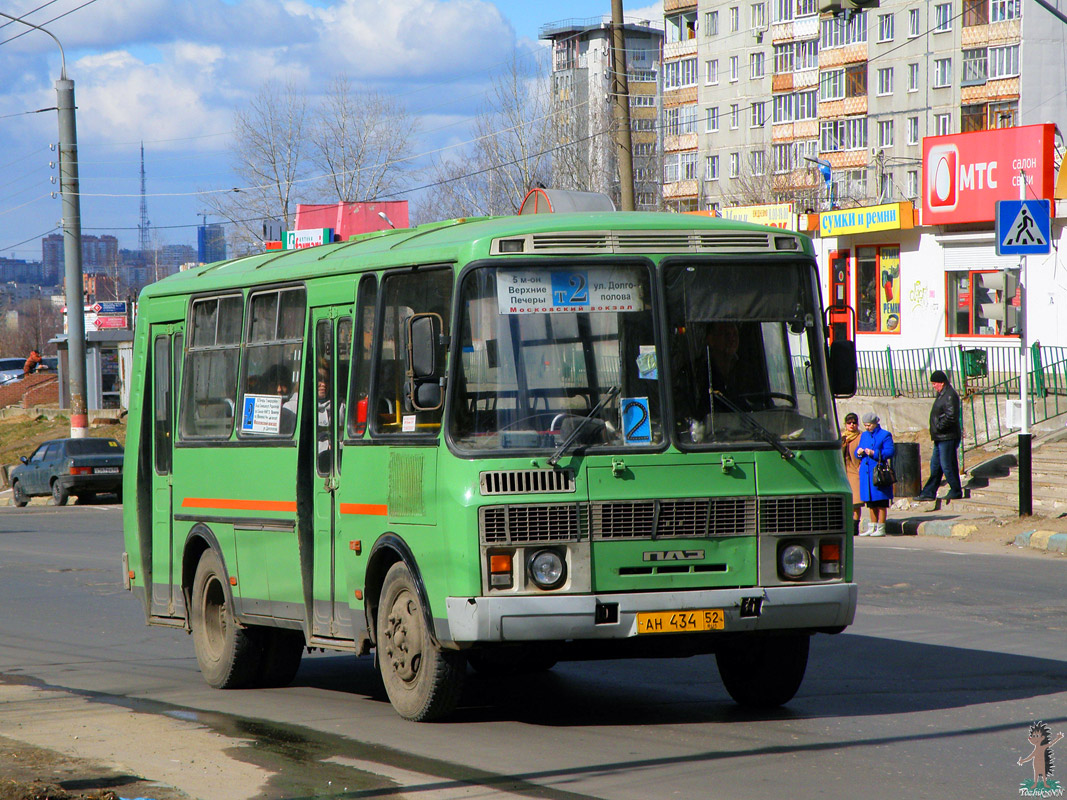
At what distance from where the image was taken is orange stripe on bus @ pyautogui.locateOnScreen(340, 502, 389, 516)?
25.6 ft

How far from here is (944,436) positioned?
2106 centimetres

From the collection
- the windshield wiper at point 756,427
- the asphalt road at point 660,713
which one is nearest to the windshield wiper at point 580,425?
the windshield wiper at point 756,427

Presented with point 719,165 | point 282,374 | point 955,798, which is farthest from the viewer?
point 719,165

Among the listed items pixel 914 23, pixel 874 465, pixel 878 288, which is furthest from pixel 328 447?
pixel 914 23

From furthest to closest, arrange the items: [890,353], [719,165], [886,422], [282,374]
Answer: [719,165]
[890,353]
[886,422]
[282,374]

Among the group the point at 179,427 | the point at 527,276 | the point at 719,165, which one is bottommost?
the point at 179,427

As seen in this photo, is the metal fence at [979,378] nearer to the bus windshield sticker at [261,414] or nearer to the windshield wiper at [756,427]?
the bus windshield sticker at [261,414]

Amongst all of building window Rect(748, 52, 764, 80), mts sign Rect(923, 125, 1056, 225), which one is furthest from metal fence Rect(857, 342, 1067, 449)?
building window Rect(748, 52, 764, 80)

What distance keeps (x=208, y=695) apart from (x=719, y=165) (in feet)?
305

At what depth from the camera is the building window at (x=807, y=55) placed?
9044 cm

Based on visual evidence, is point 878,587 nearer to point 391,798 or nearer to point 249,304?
point 249,304

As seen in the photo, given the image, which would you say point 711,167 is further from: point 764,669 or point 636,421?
point 636,421

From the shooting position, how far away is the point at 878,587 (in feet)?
44.4

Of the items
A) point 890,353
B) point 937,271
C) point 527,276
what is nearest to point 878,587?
point 527,276
